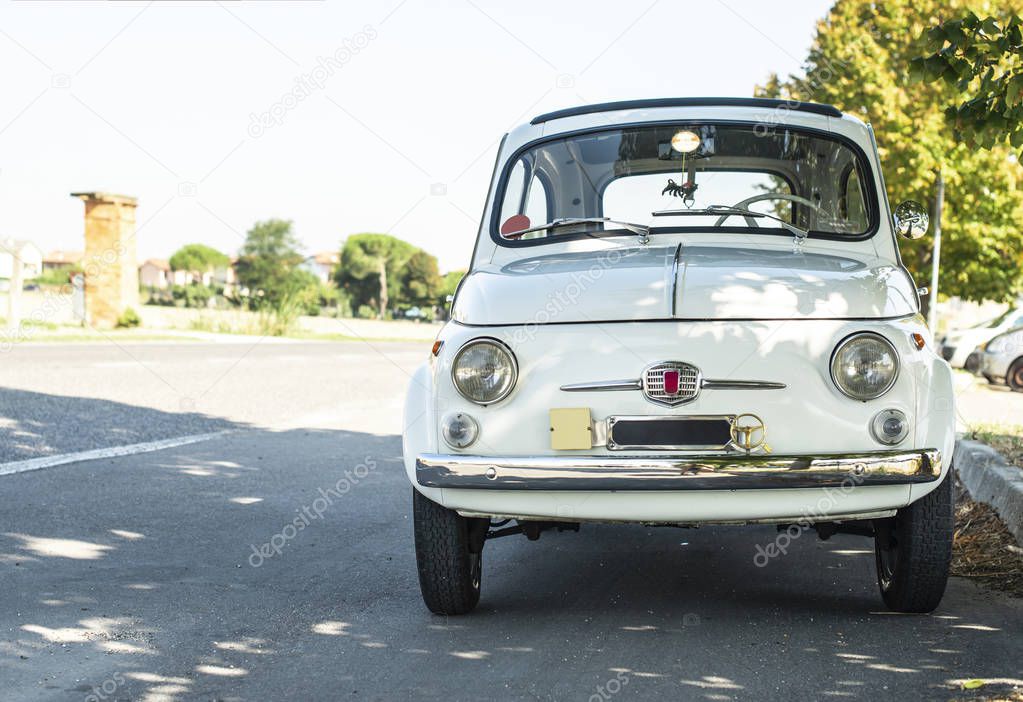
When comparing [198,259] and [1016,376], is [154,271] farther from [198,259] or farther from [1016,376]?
[1016,376]

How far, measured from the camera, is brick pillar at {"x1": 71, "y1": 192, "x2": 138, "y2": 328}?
33.5m

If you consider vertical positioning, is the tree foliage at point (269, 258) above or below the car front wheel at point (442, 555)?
above

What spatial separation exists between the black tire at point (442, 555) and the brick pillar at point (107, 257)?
3109cm

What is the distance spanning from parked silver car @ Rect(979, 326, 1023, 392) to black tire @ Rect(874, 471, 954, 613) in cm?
1623

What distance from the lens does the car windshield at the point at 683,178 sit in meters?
5.42

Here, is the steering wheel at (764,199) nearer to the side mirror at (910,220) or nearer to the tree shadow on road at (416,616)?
the side mirror at (910,220)

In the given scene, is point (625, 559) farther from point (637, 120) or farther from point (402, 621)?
point (637, 120)

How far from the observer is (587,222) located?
17.6 feet

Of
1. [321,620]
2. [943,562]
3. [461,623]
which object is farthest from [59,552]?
[943,562]

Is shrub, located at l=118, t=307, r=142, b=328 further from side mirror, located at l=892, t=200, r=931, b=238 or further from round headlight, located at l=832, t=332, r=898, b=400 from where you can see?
round headlight, located at l=832, t=332, r=898, b=400

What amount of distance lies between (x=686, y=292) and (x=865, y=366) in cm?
66

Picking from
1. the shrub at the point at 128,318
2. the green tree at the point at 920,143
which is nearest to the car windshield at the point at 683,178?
the green tree at the point at 920,143

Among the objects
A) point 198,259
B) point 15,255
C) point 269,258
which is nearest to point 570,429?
point 15,255

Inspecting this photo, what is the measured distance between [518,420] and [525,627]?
83 cm
